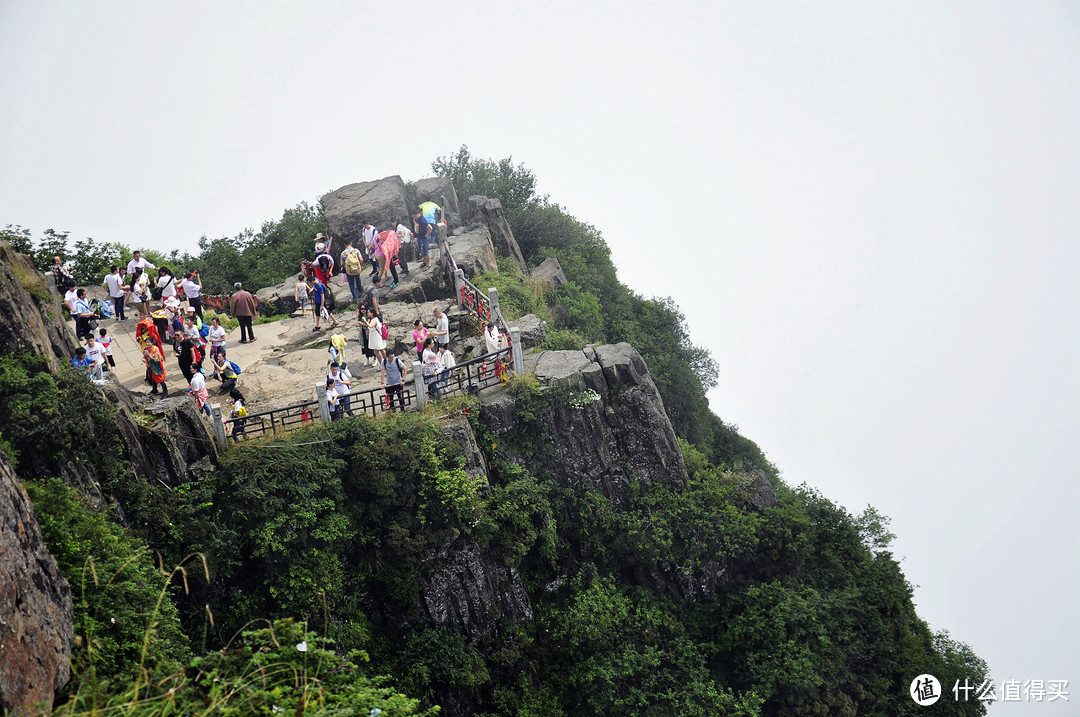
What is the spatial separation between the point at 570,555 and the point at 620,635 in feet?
8.11

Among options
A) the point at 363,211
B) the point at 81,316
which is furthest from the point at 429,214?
the point at 81,316

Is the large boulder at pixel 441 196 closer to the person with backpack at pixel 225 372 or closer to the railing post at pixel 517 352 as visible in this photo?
the railing post at pixel 517 352

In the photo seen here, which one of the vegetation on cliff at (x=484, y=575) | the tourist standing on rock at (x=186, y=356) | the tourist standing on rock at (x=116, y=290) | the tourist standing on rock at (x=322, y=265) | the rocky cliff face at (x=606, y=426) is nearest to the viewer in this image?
the vegetation on cliff at (x=484, y=575)

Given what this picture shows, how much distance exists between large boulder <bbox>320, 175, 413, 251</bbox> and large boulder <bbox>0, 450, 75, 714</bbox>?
20.1m

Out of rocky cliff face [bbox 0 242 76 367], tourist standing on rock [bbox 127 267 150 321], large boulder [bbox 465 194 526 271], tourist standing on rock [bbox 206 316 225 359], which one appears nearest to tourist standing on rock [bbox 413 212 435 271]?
large boulder [bbox 465 194 526 271]

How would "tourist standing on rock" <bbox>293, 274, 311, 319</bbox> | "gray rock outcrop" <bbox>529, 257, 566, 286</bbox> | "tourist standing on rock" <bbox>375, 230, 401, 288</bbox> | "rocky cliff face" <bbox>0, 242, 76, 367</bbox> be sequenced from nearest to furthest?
"rocky cliff face" <bbox>0, 242, 76, 367</bbox>
"tourist standing on rock" <bbox>293, 274, 311, 319</bbox>
"tourist standing on rock" <bbox>375, 230, 401, 288</bbox>
"gray rock outcrop" <bbox>529, 257, 566, 286</bbox>

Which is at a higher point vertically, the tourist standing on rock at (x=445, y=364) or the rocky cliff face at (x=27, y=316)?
the rocky cliff face at (x=27, y=316)

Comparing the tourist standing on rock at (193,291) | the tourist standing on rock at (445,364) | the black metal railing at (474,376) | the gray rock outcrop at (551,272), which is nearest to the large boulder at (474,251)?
the gray rock outcrop at (551,272)

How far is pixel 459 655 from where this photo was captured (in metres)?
18.2

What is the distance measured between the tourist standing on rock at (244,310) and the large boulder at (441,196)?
12.1m

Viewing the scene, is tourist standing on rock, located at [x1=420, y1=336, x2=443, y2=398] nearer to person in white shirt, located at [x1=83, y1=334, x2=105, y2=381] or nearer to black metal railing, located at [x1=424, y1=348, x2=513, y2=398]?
black metal railing, located at [x1=424, y1=348, x2=513, y2=398]

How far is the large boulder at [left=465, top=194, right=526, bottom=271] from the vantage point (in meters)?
34.9

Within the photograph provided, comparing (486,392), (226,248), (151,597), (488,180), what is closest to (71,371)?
(151,597)

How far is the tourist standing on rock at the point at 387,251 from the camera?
1083 inches
